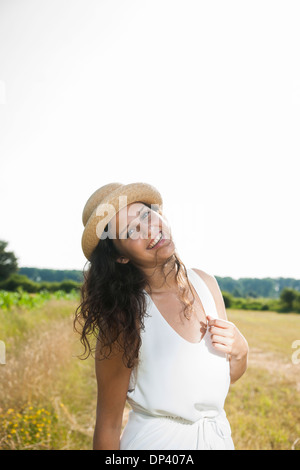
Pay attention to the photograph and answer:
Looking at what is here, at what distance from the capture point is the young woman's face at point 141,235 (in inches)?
69.9

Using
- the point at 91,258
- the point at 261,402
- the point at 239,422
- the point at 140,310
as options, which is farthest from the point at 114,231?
the point at 261,402

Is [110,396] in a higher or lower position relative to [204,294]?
lower

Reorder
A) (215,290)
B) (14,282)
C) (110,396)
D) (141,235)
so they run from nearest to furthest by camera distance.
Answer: (110,396) < (141,235) < (215,290) < (14,282)

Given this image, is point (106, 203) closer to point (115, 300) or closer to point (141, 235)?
point (141, 235)

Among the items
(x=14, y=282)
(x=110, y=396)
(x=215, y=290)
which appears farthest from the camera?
(x=14, y=282)

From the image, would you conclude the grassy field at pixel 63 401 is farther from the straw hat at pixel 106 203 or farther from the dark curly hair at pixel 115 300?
the straw hat at pixel 106 203

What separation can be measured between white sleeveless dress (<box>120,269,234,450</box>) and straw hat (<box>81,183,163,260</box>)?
52 cm

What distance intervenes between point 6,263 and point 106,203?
3951 centimetres

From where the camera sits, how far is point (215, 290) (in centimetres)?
193

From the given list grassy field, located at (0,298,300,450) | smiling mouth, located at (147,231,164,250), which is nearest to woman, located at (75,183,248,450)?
smiling mouth, located at (147,231,164,250)

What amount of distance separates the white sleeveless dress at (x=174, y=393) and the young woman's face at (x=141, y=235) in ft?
0.99

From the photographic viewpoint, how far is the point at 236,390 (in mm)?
7113

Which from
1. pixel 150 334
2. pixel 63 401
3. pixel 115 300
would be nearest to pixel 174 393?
pixel 150 334

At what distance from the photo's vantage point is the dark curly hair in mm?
1615
